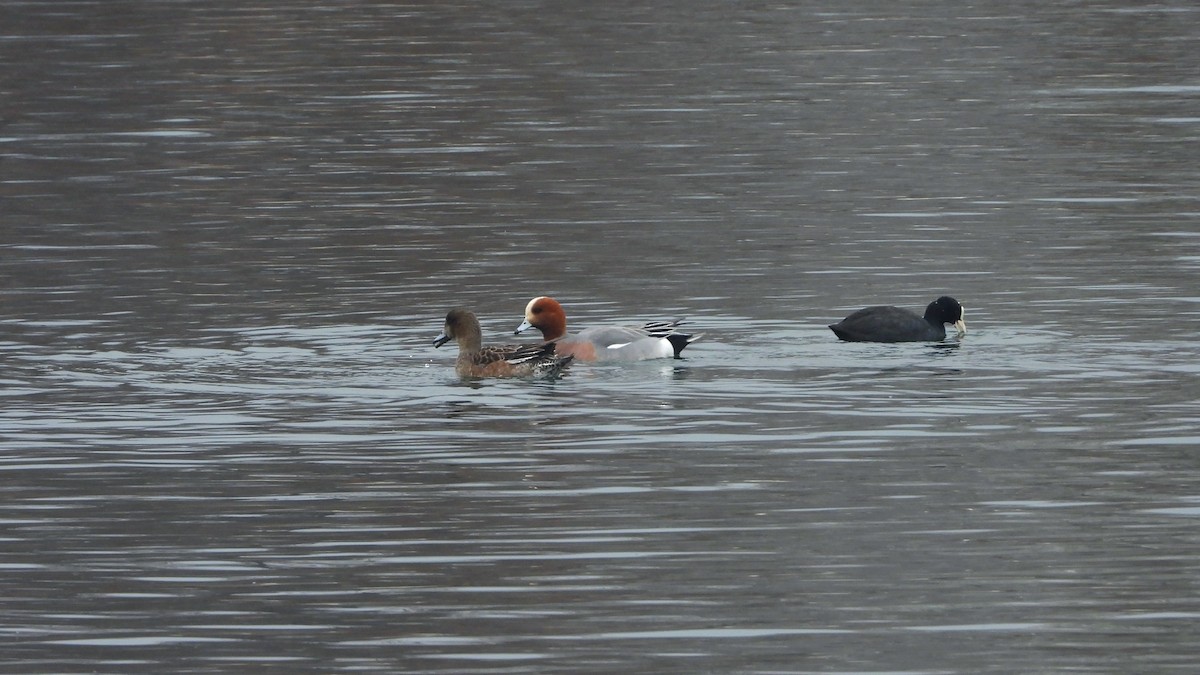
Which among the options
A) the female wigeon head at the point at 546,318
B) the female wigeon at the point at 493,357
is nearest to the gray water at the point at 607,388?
the female wigeon at the point at 493,357

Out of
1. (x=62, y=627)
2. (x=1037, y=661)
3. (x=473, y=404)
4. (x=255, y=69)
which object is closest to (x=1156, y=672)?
(x=1037, y=661)

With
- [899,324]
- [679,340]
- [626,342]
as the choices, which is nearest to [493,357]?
[626,342]

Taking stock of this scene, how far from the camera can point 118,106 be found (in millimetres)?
36406

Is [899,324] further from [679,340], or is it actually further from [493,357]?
[493,357]

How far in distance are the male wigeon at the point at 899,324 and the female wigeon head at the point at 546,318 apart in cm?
208

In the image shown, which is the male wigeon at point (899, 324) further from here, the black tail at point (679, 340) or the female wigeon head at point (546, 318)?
the female wigeon head at point (546, 318)

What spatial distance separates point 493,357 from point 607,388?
3.43 feet

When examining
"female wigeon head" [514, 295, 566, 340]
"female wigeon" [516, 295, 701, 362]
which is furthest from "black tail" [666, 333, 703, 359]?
"female wigeon head" [514, 295, 566, 340]

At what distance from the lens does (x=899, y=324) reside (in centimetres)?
1783

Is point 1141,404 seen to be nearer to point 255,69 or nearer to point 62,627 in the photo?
point 62,627

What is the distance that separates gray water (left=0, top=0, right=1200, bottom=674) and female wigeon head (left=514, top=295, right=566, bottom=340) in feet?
2.56

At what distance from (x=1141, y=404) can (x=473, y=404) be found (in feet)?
14.9

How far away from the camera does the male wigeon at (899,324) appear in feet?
58.2

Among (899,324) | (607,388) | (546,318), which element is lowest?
(607,388)
